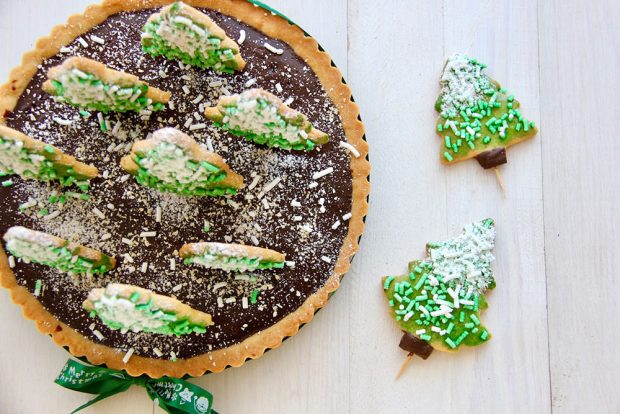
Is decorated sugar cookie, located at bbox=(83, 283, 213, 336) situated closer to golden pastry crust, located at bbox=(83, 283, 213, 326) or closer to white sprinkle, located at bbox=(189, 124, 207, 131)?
golden pastry crust, located at bbox=(83, 283, 213, 326)

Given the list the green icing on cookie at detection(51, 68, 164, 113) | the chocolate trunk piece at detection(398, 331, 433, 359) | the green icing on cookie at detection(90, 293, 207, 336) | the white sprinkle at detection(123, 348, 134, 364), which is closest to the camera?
the green icing on cookie at detection(90, 293, 207, 336)

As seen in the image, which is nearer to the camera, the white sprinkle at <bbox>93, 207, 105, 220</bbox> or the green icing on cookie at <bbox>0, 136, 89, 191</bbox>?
the green icing on cookie at <bbox>0, 136, 89, 191</bbox>

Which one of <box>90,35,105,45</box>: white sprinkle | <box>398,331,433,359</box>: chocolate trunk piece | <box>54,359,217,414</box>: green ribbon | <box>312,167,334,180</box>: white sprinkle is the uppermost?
<box>90,35,105,45</box>: white sprinkle

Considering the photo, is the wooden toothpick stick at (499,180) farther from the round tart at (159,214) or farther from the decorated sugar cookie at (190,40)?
the decorated sugar cookie at (190,40)

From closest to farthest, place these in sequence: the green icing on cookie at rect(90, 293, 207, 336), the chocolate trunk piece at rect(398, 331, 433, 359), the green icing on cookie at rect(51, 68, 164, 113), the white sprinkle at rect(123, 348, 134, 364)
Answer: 1. the green icing on cookie at rect(90, 293, 207, 336)
2. the green icing on cookie at rect(51, 68, 164, 113)
3. the white sprinkle at rect(123, 348, 134, 364)
4. the chocolate trunk piece at rect(398, 331, 433, 359)

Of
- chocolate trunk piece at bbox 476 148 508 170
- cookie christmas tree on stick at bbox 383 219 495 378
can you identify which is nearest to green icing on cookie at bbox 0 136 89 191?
cookie christmas tree on stick at bbox 383 219 495 378

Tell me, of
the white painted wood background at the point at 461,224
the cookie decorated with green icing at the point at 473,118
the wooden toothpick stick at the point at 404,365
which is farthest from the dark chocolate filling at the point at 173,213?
the cookie decorated with green icing at the point at 473,118

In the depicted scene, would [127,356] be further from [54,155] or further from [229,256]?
[54,155]

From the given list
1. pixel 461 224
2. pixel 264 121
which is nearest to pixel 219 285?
pixel 264 121
